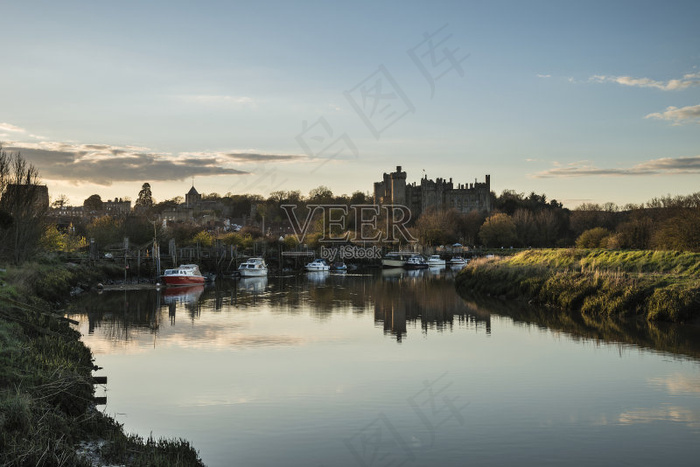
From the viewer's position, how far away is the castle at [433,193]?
147 meters

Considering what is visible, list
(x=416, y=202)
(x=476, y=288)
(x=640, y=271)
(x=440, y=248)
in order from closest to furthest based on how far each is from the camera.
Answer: (x=640, y=271), (x=476, y=288), (x=440, y=248), (x=416, y=202)

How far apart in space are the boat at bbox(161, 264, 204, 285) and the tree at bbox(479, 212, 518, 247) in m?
62.1

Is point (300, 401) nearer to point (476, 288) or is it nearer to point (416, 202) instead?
point (476, 288)

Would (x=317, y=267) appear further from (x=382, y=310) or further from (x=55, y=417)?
(x=55, y=417)

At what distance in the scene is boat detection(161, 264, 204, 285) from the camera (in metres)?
49.5

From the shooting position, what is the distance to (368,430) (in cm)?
1138

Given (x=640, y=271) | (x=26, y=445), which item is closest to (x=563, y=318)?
(x=640, y=271)

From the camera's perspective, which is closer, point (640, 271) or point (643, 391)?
point (643, 391)

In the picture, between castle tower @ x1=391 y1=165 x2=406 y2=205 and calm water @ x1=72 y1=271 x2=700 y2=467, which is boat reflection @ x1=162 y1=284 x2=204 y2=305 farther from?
castle tower @ x1=391 y1=165 x2=406 y2=205

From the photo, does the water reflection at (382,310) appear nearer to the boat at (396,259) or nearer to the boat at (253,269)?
the boat at (253,269)

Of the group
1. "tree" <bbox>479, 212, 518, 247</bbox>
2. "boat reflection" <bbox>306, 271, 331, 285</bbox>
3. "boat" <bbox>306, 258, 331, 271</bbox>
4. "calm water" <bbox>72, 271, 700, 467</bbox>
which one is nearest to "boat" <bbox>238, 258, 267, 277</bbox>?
"boat reflection" <bbox>306, 271, 331, 285</bbox>

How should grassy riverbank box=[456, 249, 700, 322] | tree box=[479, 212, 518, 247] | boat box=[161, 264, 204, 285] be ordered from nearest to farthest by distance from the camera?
grassy riverbank box=[456, 249, 700, 322]
boat box=[161, 264, 204, 285]
tree box=[479, 212, 518, 247]

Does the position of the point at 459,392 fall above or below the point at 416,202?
below

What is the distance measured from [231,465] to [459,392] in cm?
627
